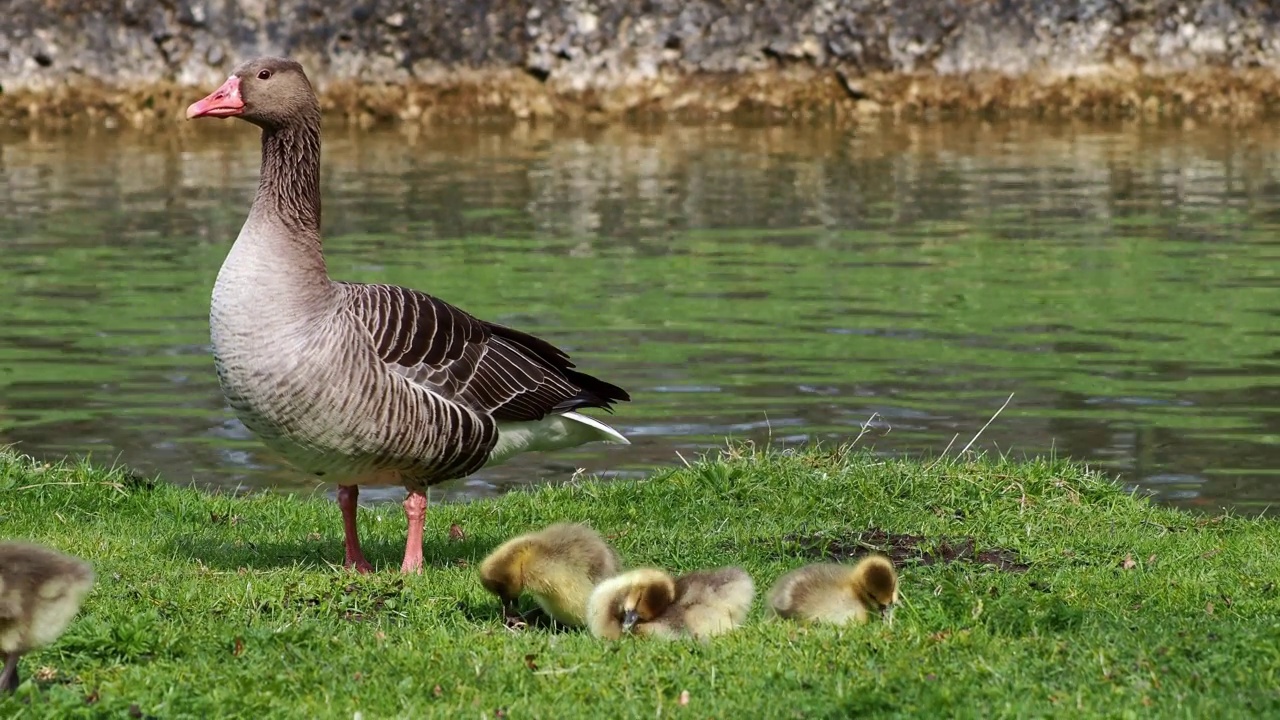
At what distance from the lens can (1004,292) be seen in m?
21.5

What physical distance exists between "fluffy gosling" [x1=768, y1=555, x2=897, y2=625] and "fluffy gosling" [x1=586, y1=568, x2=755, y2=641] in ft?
0.64

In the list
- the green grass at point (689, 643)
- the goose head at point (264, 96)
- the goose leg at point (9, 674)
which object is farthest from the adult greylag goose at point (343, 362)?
the goose leg at point (9, 674)

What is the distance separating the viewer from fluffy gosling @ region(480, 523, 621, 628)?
7.53 metres

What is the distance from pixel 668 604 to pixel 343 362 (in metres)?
2.39

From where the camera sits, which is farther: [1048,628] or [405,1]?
[405,1]

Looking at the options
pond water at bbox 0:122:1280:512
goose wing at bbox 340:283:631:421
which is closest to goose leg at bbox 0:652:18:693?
goose wing at bbox 340:283:631:421

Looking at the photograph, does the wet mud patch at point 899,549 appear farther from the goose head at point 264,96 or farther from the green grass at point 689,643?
the goose head at point 264,96

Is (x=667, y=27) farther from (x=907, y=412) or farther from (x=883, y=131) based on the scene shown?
(x=907, y=412)

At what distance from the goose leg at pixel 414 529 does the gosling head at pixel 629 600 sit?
6.66ft

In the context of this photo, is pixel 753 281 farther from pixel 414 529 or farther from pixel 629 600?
pixel 629 600

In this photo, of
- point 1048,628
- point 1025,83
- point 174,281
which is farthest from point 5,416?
point 1025,83

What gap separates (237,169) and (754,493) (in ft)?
80.3

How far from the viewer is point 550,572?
7.54m

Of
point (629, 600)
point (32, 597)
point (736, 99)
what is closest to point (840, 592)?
point (629, 600)
